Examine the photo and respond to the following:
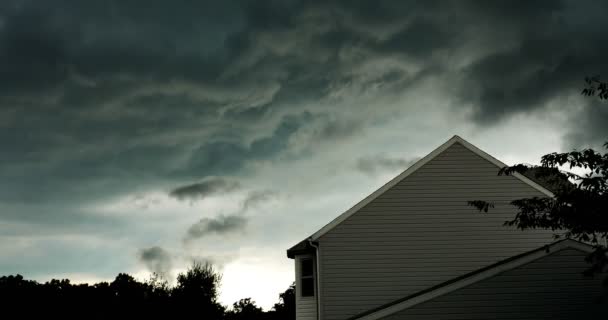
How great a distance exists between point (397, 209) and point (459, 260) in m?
3.23

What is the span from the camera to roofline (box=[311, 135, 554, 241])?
22281 mm

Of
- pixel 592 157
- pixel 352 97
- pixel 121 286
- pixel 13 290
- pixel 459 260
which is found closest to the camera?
pixel 592 157

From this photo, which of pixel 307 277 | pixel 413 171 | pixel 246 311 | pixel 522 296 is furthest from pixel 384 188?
pixel 246 311

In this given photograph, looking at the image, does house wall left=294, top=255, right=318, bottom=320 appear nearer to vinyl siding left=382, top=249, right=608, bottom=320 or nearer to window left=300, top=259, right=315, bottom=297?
window left=300, top=259, right=315, bottom=297

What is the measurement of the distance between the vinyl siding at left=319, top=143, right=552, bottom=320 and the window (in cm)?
192

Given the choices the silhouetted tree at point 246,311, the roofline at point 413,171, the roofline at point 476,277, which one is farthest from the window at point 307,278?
the silhouetted tree at point 246,311

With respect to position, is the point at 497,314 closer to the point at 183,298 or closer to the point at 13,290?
the point at 13,290

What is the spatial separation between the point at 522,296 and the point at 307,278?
9.77 metres

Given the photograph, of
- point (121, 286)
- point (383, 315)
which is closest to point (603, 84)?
point (383, 315)

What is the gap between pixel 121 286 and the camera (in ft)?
121

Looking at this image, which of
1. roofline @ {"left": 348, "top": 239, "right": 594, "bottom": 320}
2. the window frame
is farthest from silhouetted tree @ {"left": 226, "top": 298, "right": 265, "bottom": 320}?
roofline @ {"left": 348, "top": 239, "right": 594, "bottom": 320}

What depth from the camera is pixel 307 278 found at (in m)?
23.4

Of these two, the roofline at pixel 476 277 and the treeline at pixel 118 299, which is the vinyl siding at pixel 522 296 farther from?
the treeline at pixel 118 299

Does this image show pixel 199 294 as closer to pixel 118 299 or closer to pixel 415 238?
pixel 118 299
